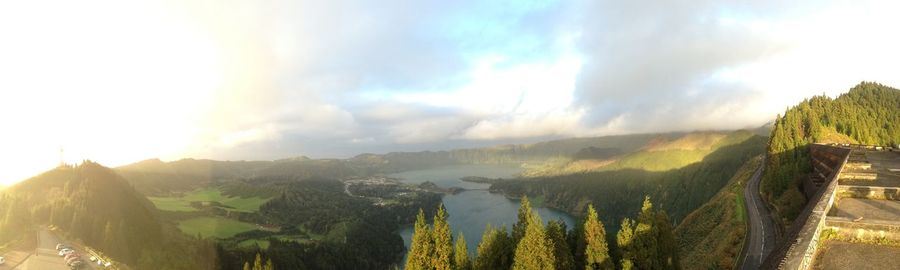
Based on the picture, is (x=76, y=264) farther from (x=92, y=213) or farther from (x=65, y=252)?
(x=92, y=213)

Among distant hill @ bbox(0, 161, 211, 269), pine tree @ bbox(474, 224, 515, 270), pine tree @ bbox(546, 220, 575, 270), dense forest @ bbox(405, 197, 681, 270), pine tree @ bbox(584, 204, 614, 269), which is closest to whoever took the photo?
dense forest @ bbox(405, 197, 681, 270)

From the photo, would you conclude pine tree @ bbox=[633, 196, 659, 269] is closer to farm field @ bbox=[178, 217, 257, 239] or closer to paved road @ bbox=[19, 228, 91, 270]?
paved road @ bbox=[19, 228, 91, 270]

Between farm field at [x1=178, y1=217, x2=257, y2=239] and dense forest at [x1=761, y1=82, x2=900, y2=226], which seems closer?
dense forest at [x1=761, y1=82, x2=900, y2=226]

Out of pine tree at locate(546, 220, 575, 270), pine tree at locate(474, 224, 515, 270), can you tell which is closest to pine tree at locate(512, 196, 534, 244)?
pine tree at locate(474, 224, 515, 270)

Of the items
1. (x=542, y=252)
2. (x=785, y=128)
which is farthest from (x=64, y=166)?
(x=785, y=128)

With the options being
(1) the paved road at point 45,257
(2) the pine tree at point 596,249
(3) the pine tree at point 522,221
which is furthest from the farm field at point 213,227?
(2) the pine tree at point 596,249

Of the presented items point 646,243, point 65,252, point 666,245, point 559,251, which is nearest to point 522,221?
point 559,251

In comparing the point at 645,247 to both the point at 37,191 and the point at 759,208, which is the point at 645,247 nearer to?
the point at 759,208
